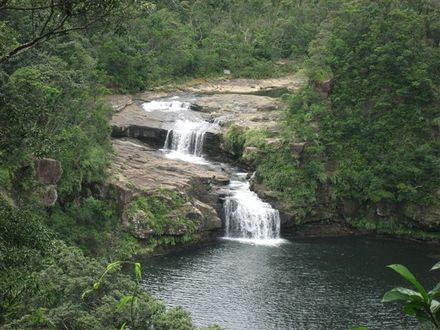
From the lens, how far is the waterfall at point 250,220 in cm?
3569

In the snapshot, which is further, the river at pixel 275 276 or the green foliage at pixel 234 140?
the green foliage at pixel 234 140

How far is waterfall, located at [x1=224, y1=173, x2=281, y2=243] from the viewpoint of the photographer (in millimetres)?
35688

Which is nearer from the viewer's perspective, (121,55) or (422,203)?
(422,203)

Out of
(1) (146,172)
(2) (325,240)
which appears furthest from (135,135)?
(2) (325,240)

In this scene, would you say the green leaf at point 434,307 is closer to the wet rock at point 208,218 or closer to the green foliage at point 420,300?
the green foliage at point 420,300

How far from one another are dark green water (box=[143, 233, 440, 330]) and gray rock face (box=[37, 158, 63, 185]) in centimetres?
622

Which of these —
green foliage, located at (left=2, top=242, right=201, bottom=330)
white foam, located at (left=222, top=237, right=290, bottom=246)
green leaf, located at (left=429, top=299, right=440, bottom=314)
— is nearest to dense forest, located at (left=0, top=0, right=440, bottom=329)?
green foliage, located at (left=2, top=242, right=201, bottom=330)

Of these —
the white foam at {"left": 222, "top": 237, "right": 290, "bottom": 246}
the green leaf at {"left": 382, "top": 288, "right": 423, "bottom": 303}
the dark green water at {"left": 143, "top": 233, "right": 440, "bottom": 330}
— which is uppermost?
the green leaf at {"left": 382, "top": 288, "right": 423, "bottom": 303}

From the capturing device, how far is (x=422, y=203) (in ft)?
121

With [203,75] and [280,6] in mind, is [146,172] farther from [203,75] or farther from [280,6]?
[280,6]

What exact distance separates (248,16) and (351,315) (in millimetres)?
57008

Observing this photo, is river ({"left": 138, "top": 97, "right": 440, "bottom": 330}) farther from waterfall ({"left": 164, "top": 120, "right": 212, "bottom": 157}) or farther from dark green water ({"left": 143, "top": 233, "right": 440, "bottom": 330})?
waterfall ({"left": 164, "top": 120, "right": 212, "bottom": 157})

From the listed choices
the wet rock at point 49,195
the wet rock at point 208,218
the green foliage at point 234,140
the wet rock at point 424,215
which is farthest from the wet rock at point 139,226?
the wet rock at point 424,215

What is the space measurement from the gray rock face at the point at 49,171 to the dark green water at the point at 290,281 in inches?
245
